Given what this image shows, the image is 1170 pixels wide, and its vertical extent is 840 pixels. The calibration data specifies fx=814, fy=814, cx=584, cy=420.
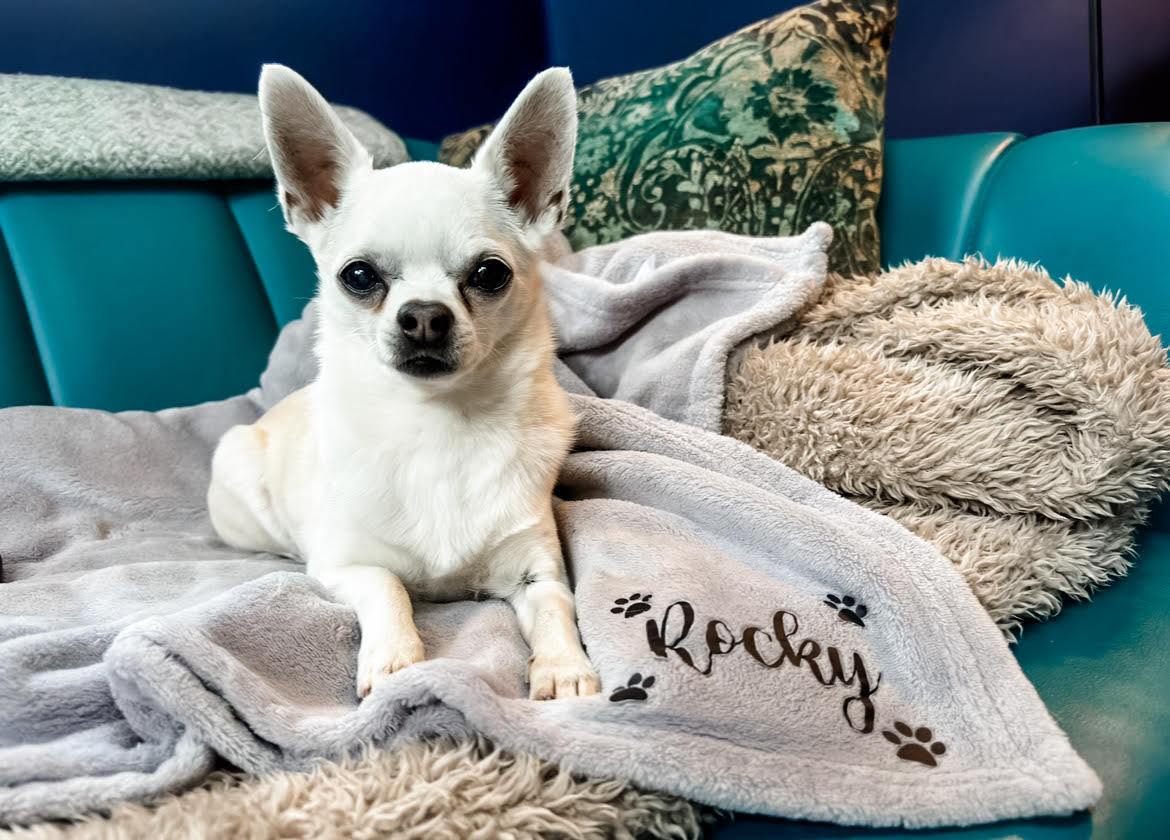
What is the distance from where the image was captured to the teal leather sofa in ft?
4.70

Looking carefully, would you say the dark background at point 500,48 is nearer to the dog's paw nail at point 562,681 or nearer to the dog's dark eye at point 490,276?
the dog's dark eye at point 490,276

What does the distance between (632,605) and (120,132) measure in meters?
1.50

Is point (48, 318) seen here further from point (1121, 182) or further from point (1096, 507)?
point (1121, 182)

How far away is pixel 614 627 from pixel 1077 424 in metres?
0.71

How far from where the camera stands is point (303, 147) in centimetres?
109

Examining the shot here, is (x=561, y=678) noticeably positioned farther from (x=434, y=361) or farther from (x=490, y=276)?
(x=490, y=276)

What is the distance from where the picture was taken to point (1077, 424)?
1.11 metres

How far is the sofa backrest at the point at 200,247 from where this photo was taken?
4.94ft

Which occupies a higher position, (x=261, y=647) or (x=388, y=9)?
(x=388, y=9)

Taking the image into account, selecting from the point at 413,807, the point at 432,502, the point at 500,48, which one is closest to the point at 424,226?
the point at 432,502

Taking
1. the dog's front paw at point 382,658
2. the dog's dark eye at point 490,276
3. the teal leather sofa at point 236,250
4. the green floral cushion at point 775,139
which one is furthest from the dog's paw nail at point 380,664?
the green floral cushion at point 775,139

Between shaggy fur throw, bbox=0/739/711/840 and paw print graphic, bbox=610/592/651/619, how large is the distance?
0.70 feet

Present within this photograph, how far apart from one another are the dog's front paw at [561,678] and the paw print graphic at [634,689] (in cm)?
6

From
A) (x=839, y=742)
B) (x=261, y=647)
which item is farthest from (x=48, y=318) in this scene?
(x=839, y=742)
